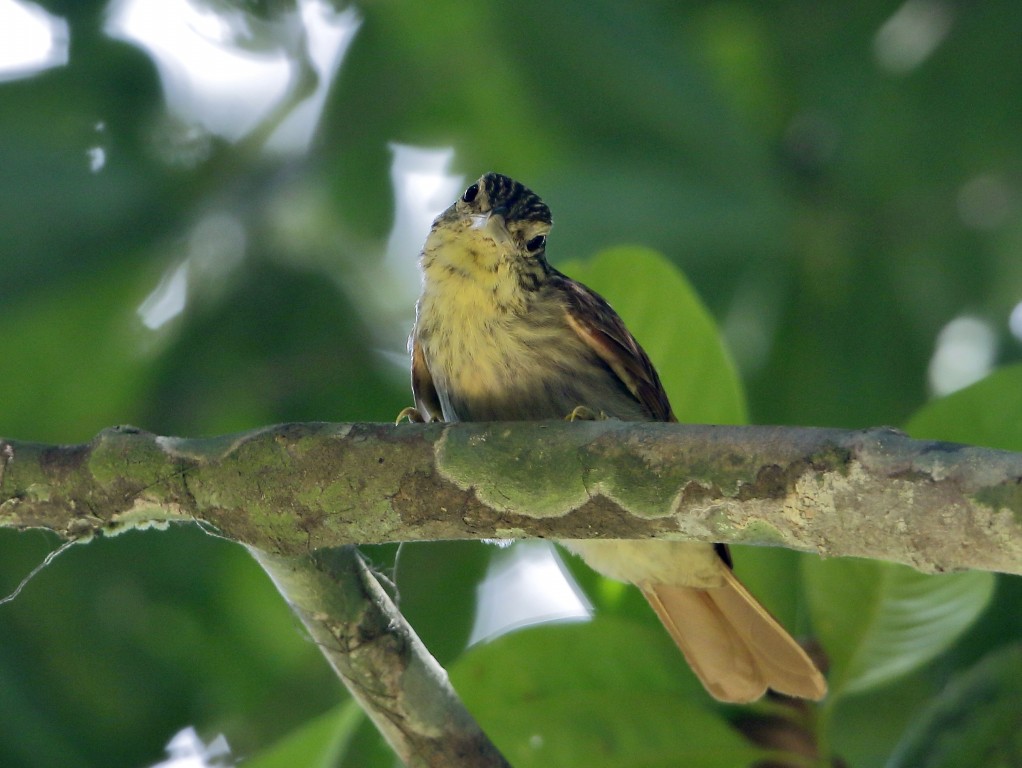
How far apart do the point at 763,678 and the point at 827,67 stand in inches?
102

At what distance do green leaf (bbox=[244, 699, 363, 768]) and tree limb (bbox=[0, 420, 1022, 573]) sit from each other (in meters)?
0.73

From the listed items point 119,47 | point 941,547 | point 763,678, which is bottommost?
point 941,547

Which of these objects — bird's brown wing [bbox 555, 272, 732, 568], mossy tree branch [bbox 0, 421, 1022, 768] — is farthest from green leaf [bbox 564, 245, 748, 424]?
mossy tree branch [bbox 0, 421, 1022, 768]

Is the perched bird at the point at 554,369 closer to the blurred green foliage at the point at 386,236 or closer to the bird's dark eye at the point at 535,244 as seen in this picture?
the bird's dark eye at the point at 535,244

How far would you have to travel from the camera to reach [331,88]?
4492 millimetres

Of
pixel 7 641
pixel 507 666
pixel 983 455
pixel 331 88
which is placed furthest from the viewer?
pixel 331 88

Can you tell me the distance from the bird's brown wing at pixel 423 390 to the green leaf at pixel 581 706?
75 cm

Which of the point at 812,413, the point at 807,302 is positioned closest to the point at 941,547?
the point at 812,413

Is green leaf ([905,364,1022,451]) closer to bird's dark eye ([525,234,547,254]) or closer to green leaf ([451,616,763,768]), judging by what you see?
green leaf ([451,616,763,768])

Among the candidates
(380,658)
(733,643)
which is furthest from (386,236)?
(380,658)

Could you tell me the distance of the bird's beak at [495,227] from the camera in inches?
125

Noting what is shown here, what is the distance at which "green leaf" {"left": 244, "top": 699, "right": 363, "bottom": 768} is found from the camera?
272 centimetres

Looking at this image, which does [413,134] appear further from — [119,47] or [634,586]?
[634,586]

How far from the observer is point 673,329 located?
9.82 ft
